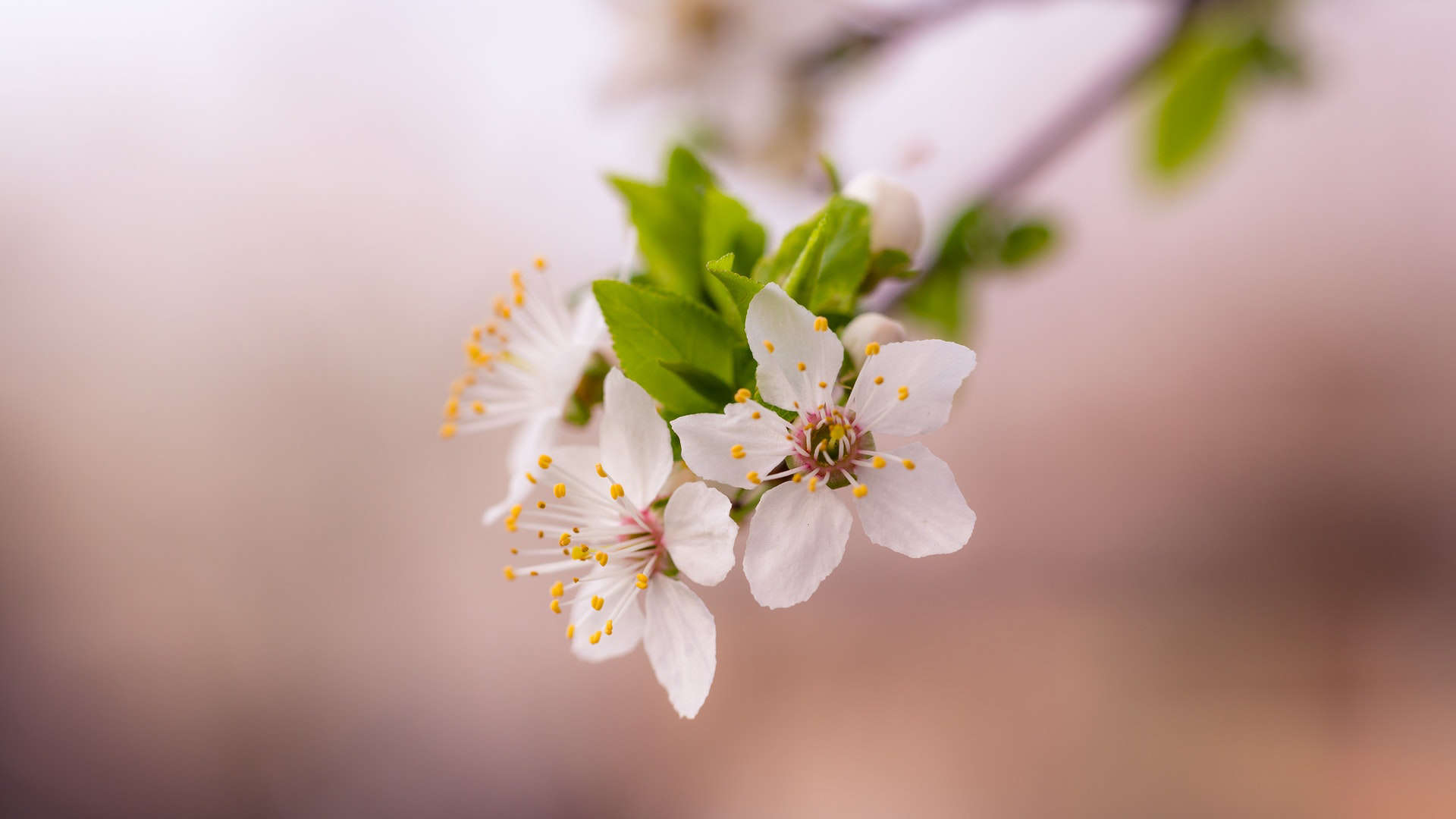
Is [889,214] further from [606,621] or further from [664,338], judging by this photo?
[606,621]

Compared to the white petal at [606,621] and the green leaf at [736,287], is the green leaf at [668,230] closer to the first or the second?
the green leaf at [736,287]

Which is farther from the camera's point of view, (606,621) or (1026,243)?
(1026,243)

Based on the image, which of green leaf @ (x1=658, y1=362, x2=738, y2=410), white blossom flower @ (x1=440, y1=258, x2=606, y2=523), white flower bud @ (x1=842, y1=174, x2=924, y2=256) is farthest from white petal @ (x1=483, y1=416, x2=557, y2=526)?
white flower bud @ (x1=842, y1=174, x2=924, y2=256)

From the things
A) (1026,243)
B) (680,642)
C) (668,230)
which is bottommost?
(680,642)

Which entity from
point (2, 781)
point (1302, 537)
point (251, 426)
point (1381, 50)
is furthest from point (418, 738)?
point (1381, 50)

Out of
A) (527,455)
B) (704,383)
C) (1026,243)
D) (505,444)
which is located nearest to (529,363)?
(527,455)

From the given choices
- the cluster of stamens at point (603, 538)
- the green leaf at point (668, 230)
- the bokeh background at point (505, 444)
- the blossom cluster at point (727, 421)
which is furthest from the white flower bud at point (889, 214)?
the bokeh background at point (505, 444)

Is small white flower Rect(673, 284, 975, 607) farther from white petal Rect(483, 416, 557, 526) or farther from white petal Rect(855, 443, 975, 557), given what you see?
white petal Rect(483, 416, 557, 526)
